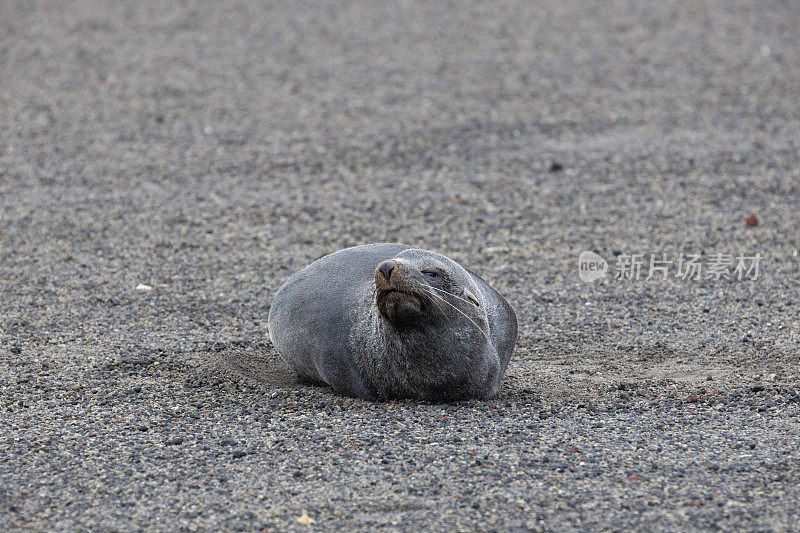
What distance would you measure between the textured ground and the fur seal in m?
0.16

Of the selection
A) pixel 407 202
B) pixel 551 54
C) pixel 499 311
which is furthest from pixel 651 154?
pixel 499 311

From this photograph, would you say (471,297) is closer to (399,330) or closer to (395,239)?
(399,330)

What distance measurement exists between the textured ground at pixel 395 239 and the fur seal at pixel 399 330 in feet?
0.52

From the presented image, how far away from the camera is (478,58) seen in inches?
541

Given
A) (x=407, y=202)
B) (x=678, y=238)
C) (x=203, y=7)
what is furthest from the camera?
(x=203, y=7)

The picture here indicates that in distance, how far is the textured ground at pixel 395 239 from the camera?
4496 mm

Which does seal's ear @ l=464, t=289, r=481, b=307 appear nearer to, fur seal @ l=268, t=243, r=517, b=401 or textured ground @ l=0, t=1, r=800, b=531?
fur seal @ l=268, t=243, r=517, b=401

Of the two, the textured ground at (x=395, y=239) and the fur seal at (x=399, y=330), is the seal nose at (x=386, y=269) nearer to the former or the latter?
the fur seal at (x=399, y=330)

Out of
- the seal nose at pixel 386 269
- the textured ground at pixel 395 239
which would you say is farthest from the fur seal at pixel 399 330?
the textured ground at pixel 395 239

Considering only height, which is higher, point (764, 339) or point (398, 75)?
point (398, 75)

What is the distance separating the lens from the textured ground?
4496 mm

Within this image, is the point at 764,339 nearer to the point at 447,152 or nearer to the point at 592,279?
the point at 592,279

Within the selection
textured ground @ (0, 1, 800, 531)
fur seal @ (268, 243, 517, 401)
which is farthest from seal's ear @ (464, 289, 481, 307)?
textured ground @ (0, 1, 800, 531)

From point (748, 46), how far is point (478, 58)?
12.2ft
